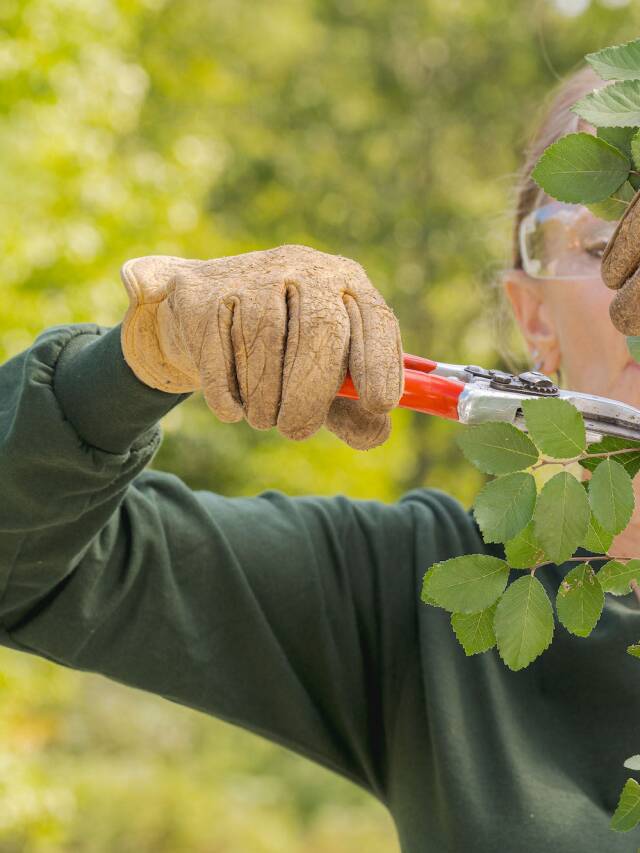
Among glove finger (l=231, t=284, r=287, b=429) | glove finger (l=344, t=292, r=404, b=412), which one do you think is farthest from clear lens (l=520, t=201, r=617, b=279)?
glove finger (l=231, t=284, r=287, b=429)

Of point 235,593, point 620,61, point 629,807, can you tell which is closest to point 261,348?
point 620,61

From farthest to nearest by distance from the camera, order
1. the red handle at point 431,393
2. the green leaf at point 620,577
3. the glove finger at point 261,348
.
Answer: the red handle at point 431,393 → the glove finger at point 261,348 → the green leaf at point 620,577

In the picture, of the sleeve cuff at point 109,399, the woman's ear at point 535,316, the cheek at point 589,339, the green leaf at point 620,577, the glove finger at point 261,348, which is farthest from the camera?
the woman's ear at point 535,316

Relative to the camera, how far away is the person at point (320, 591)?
1.77m

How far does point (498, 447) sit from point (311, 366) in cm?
25

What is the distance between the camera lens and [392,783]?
2180mm

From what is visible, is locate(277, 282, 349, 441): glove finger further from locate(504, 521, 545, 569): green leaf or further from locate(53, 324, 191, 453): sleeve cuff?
locate(53, 324, 191, 453): sleeve cuff

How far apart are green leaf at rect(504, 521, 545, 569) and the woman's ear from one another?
958 mm

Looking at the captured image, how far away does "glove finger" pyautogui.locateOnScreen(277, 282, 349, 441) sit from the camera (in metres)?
1.39

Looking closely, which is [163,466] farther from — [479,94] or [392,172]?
[479,94]

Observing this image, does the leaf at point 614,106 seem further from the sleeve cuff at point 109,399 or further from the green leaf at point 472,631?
the sleeve cuff at point 109,399

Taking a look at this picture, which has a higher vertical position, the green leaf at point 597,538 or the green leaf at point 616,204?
the green leaf at point 616,204

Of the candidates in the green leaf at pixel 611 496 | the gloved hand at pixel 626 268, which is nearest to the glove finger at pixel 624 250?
the gloved hand at pixel 626 268

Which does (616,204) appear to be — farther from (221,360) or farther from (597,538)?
(221,360)
